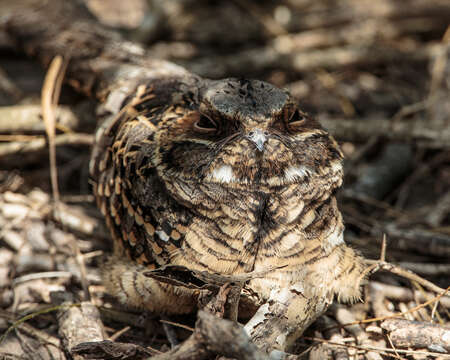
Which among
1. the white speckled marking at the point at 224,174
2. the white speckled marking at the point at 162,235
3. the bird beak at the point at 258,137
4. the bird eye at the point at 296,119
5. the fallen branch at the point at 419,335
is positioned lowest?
the fallen branch at the point at 419,335

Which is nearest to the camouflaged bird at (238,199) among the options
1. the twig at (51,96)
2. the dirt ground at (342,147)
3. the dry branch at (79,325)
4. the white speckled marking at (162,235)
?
the white speckled marking at (162,235)

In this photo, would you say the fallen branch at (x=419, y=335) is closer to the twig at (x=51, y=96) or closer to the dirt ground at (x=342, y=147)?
the dirt ground at (x=342, y=147)

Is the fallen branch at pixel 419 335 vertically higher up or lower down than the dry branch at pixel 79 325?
higher up

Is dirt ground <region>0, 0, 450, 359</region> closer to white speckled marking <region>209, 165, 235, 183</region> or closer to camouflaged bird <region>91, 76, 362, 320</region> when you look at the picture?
camouflaged bird <region>91, 76, 362, 320</region>

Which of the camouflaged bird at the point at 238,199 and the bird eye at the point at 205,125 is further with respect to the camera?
the bird eye at the point at 205,125

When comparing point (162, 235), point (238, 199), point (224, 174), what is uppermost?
point (224, 174)

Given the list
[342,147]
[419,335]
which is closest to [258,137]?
[419,335]

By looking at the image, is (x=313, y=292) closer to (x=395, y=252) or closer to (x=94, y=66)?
(x=395, y=252)

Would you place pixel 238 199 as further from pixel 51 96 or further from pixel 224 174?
pixel 51 96
